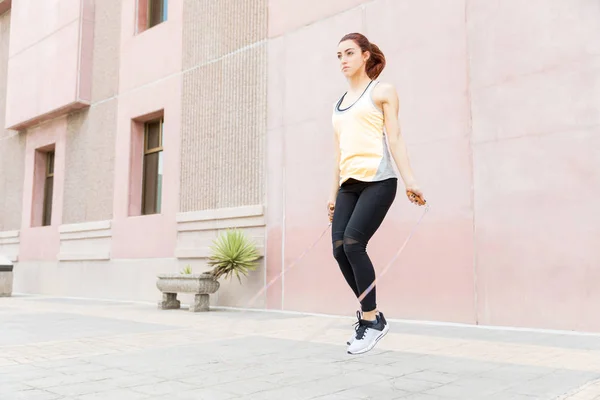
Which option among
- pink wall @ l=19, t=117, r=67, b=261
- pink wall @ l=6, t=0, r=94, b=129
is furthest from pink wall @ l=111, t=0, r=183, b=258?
pink wall @ l=19, t=117, r=67, b=261

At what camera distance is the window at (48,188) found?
14.5 meters

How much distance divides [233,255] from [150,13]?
6591 mm

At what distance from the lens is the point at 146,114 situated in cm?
1138

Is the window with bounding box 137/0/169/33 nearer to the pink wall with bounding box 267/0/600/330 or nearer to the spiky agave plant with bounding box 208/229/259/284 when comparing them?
the pink wall with bounding box 267/0/600/330

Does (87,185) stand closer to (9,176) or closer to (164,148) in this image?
(164,148)

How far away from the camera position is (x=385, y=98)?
3.67 m

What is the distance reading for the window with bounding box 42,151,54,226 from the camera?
1447 centimetres

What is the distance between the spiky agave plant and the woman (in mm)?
4684

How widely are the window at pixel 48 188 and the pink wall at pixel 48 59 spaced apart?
1032mm

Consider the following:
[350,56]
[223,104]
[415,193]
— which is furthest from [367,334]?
[223,104]

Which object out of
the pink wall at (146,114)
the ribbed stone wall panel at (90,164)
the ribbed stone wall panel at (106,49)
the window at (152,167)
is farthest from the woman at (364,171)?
the ribbed stone wall panel at (106,49)

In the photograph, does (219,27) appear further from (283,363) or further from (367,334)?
(367,334)

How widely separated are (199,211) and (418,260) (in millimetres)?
4300

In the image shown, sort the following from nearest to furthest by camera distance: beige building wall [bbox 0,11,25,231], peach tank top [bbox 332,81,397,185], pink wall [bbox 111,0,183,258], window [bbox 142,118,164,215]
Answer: peach tank top [bbox 332,81,397,185]
pink wall [bbox 111,0,183,258]
window [bbox 142,118,164,215]
beige building wall [bbox 0,11,25,231]
